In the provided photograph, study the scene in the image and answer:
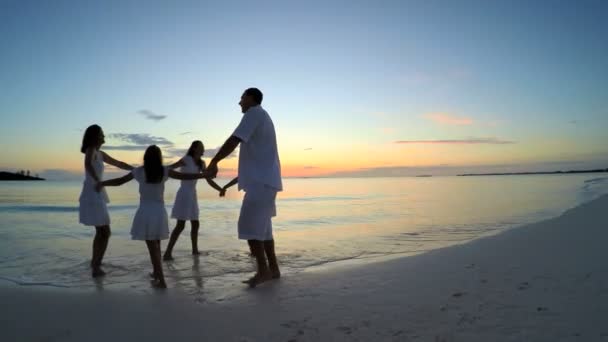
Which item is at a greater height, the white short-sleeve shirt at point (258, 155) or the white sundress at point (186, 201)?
the white short-sleeve shirt at point (258, 155)

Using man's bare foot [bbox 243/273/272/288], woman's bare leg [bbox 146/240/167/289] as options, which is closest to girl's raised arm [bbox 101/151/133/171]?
woman's bare leg [bbox 146/240/167/289]

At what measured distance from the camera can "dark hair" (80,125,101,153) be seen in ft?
17.4

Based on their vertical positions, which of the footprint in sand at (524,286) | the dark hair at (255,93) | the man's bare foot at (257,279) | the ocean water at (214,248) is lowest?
the ocean water at (214,248)

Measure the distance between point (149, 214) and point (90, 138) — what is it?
1.58 meters

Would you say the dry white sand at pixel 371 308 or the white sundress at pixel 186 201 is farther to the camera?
the white sundress at pixel 186 201

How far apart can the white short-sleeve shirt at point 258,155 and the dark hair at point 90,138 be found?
7.61ft

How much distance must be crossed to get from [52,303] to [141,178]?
1.66 metres

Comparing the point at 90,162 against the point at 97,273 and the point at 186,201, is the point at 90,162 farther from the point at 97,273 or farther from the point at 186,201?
the point at 186,201

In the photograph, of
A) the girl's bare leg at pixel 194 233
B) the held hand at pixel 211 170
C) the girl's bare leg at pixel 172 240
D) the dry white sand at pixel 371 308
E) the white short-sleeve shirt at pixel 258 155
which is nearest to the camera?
the dry white sand at pixel 371 308

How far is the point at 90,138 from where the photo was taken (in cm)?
534

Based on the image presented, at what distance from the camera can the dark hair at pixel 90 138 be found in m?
5.32

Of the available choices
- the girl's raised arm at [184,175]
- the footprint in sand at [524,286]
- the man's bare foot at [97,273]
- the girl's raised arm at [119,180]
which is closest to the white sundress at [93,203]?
the girl's raised arm at [119,180]

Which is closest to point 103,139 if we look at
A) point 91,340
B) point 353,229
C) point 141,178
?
point 141,178

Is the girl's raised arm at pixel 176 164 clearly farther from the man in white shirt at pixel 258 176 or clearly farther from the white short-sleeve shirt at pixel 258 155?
the white short-sleeve shirt at pixel 258 155
